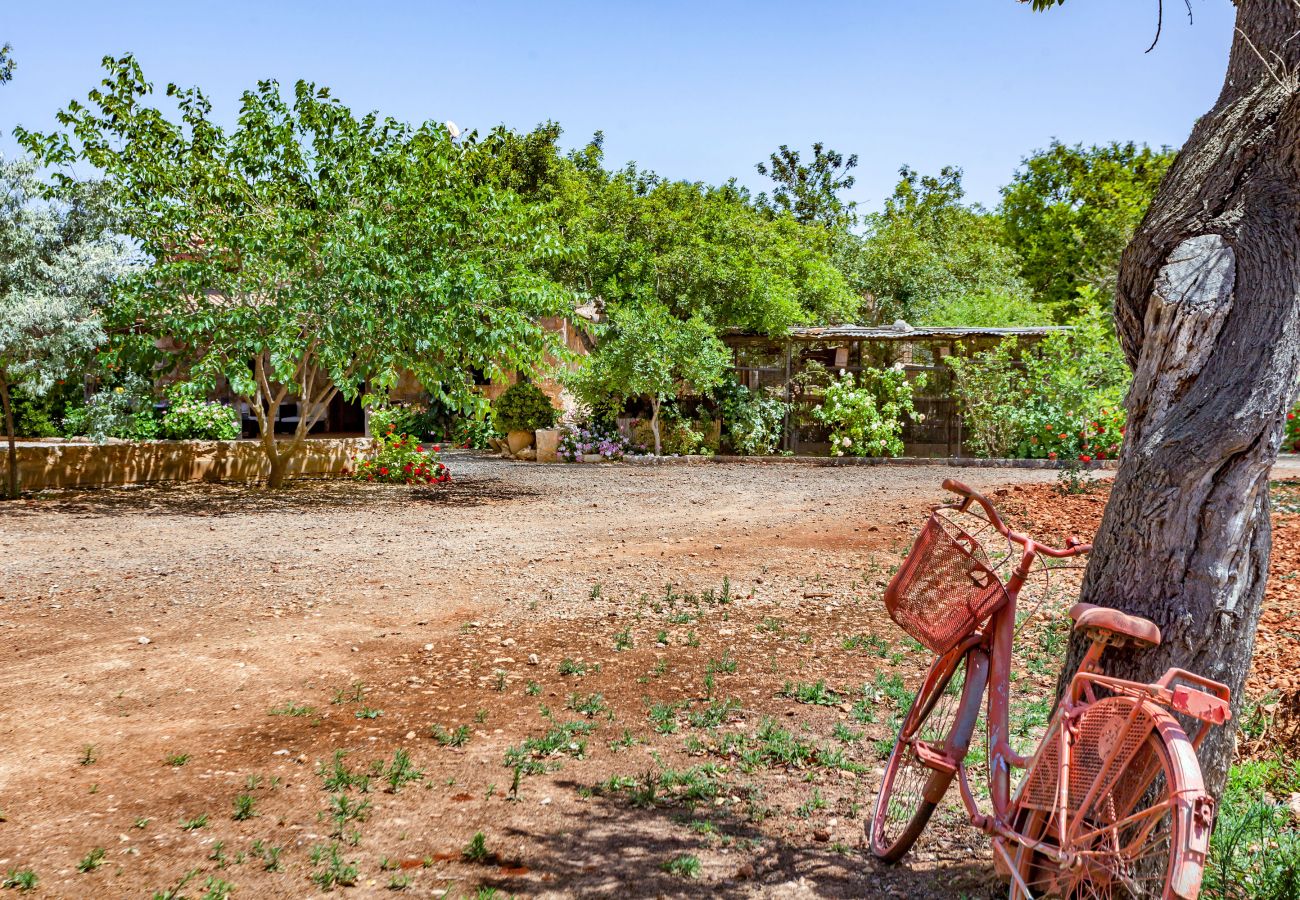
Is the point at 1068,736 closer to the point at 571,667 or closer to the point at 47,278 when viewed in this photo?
the point at 571,667

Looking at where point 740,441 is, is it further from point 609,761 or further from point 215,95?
point 609,761

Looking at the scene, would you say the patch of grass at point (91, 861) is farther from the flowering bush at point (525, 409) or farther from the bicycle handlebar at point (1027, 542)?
the flowering bush at point (525, 409)

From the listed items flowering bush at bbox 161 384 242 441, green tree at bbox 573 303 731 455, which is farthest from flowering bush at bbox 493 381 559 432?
flowering bush at bbox 161 384 242 441

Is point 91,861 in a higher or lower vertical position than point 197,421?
lower

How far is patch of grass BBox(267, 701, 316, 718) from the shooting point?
4465mm

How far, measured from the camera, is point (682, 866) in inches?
118

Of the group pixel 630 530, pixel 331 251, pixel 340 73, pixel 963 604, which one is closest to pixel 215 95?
pixel 340 73

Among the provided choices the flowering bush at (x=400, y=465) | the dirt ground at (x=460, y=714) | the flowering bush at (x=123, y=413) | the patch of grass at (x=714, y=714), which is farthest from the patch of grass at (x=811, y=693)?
the flowering bush at (x=123, y=413)

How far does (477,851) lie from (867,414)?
17.1 meters

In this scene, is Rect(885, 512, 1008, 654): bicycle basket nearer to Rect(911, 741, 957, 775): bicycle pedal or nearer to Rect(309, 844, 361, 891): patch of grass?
Rect(911, 741, 957, 775): bicycle pedal

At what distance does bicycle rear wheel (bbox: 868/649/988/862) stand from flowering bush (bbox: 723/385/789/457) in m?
16.9

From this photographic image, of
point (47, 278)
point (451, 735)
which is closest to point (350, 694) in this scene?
point (451, 735)

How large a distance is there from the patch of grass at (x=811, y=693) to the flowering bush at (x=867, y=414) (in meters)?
14.9

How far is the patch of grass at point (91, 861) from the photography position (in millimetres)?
2953
